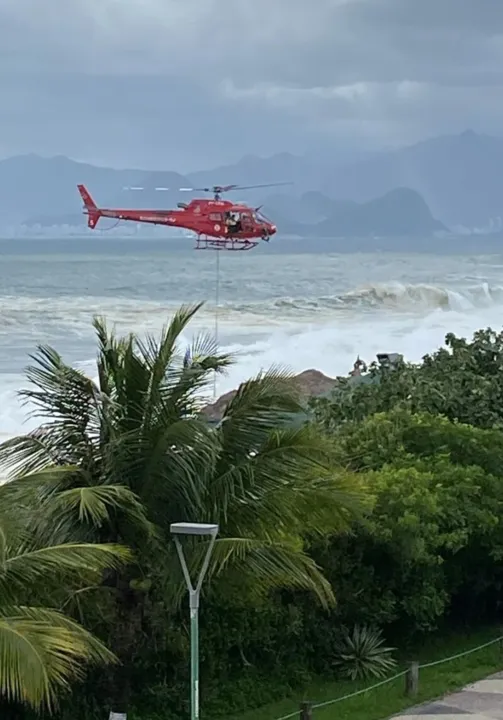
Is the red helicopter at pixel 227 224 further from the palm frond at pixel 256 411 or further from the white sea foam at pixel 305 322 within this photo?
the palm frond at pixel 256 411

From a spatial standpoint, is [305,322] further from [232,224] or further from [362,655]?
[362,655]

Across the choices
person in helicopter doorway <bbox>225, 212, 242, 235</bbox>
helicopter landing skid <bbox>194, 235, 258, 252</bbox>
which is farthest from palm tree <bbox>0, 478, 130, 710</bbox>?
person in helicopter doorway <bbox>225, 212, 242, 235</bbox>

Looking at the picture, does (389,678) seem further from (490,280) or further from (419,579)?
(490,280)

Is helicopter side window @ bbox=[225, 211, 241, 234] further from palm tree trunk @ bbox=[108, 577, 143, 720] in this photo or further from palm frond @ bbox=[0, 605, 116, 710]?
palm frond @ bbox=[0, 605, 116, 710]

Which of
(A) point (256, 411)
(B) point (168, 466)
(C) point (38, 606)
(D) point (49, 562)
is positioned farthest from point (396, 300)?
(D) point (49, 562)

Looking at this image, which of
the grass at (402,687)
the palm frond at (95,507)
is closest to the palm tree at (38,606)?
the palm frond at (95,507)

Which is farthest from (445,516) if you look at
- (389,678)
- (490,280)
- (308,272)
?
(308,272)
